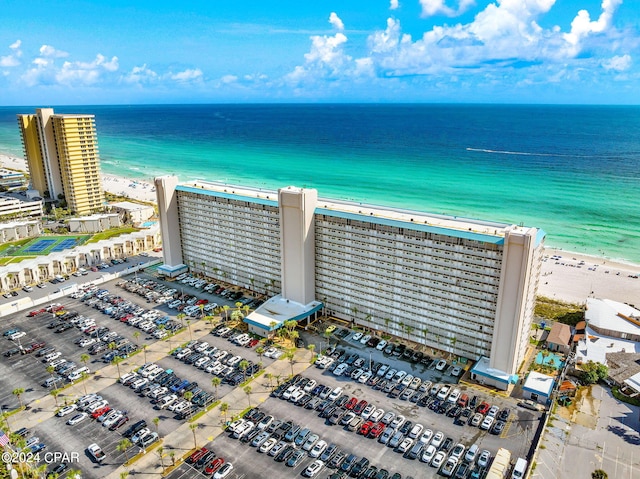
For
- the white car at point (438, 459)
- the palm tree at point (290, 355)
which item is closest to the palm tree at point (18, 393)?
the palm tree at point (290, 355)

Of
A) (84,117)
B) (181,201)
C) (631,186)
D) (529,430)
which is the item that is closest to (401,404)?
(529,430)

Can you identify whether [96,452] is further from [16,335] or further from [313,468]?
[16,335]

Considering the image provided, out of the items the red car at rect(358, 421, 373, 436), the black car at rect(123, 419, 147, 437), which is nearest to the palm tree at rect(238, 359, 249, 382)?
the black car at rect(123, 419, 147, 437)

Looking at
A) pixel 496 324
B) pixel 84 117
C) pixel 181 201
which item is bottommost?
pixel 496 324

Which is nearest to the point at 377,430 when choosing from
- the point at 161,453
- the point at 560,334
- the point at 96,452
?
the point at 161,453

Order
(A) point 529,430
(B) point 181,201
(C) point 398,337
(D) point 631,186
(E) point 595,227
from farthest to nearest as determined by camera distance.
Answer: (D) point 631,186 < (E) point 595,227 < (B) point 181,201 < (C) point 398,337 < (A) point 529,430

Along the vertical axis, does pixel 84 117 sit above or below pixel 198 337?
above

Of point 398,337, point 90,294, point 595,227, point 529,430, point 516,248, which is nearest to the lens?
point 529,430

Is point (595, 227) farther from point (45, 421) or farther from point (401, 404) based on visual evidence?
Result: point (45, 421)
